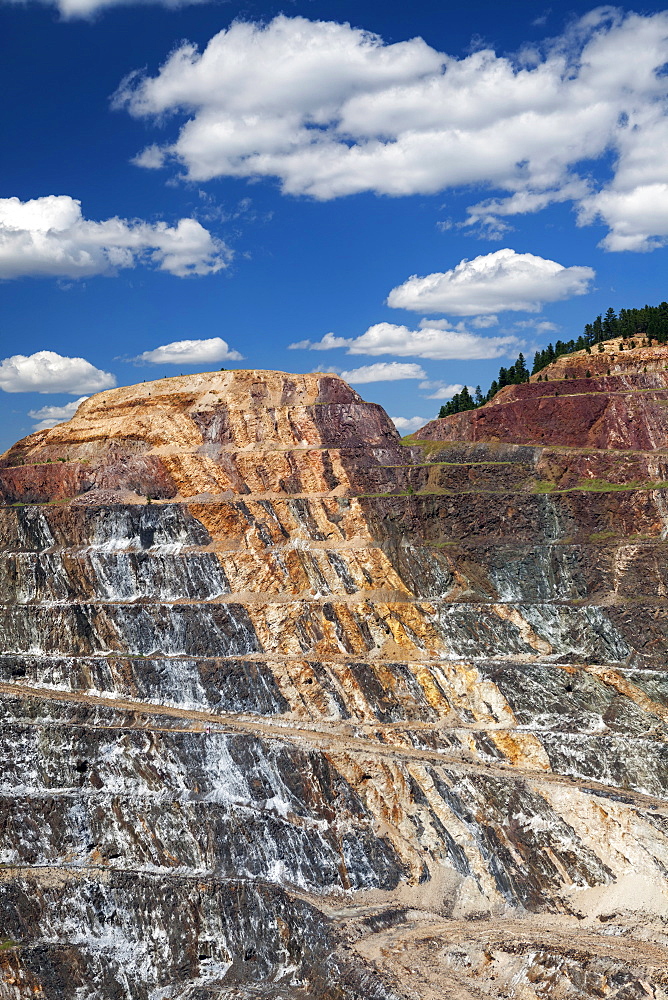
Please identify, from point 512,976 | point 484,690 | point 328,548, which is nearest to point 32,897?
point 512,976

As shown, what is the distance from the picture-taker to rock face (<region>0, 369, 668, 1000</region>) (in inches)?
1578

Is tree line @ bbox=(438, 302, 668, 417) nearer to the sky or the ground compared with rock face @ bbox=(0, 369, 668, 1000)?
nearer to the sky

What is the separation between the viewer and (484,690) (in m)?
57.5

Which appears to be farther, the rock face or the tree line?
the tree line

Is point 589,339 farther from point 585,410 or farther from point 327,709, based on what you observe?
point 327,709

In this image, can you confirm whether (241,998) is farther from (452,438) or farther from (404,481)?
(452,438)

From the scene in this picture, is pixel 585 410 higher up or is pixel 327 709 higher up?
pixel 585 410

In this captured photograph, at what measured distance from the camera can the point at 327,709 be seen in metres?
57.1

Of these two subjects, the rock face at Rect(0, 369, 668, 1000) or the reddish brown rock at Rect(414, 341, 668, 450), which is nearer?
the rock face at Rect(0, 369, 668, 1000)

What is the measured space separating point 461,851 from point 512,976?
896 centimetres

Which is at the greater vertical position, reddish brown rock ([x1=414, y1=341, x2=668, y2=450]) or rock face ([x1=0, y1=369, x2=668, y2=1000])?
reddish brown rock ([x1=414, y1=341, x2=668, y2=450])

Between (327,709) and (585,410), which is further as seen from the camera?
(585,410)

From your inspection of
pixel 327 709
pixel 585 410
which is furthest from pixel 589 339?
pixel 327 709

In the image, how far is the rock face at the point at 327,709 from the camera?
4009 centimetres
